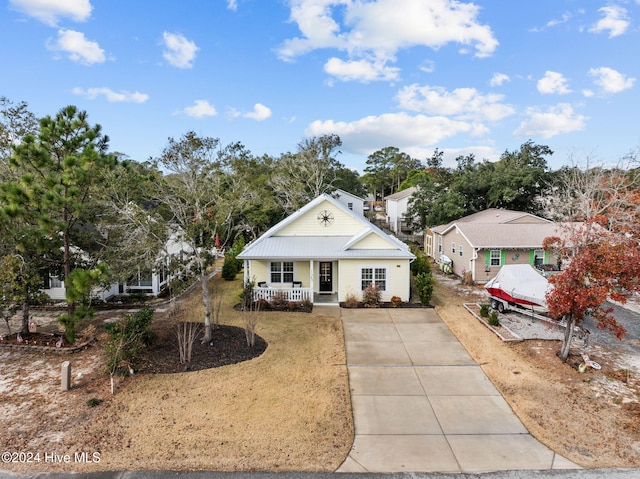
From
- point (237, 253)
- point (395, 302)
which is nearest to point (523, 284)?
point (395, 302)

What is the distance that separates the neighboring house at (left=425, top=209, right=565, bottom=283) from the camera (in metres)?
21.9

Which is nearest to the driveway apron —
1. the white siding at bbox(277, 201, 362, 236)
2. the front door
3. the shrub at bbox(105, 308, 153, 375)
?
the shrub at bbox(105, 308, 153, 375)

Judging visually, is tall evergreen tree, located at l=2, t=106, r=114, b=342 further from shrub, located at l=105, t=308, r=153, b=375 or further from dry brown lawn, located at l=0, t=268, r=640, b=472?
dry brown lawn, located at l=0, t=268, r=640, b=472

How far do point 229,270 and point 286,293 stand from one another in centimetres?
766

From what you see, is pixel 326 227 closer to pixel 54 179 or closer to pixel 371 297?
pixel 371 297

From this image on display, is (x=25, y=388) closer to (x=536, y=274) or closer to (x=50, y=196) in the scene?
(x=50, y=196)

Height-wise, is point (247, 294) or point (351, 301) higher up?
point (247, 294)

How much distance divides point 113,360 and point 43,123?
24.1ft

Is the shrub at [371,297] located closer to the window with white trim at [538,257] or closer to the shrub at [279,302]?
the shrub at [279,302]

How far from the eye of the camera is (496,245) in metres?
21.6

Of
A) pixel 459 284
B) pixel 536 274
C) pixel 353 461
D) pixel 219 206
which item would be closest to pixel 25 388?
pixel 219 206

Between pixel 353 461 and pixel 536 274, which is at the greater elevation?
pixel 536 274

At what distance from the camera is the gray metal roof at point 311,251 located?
18.1m

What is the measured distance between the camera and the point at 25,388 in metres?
9.75
